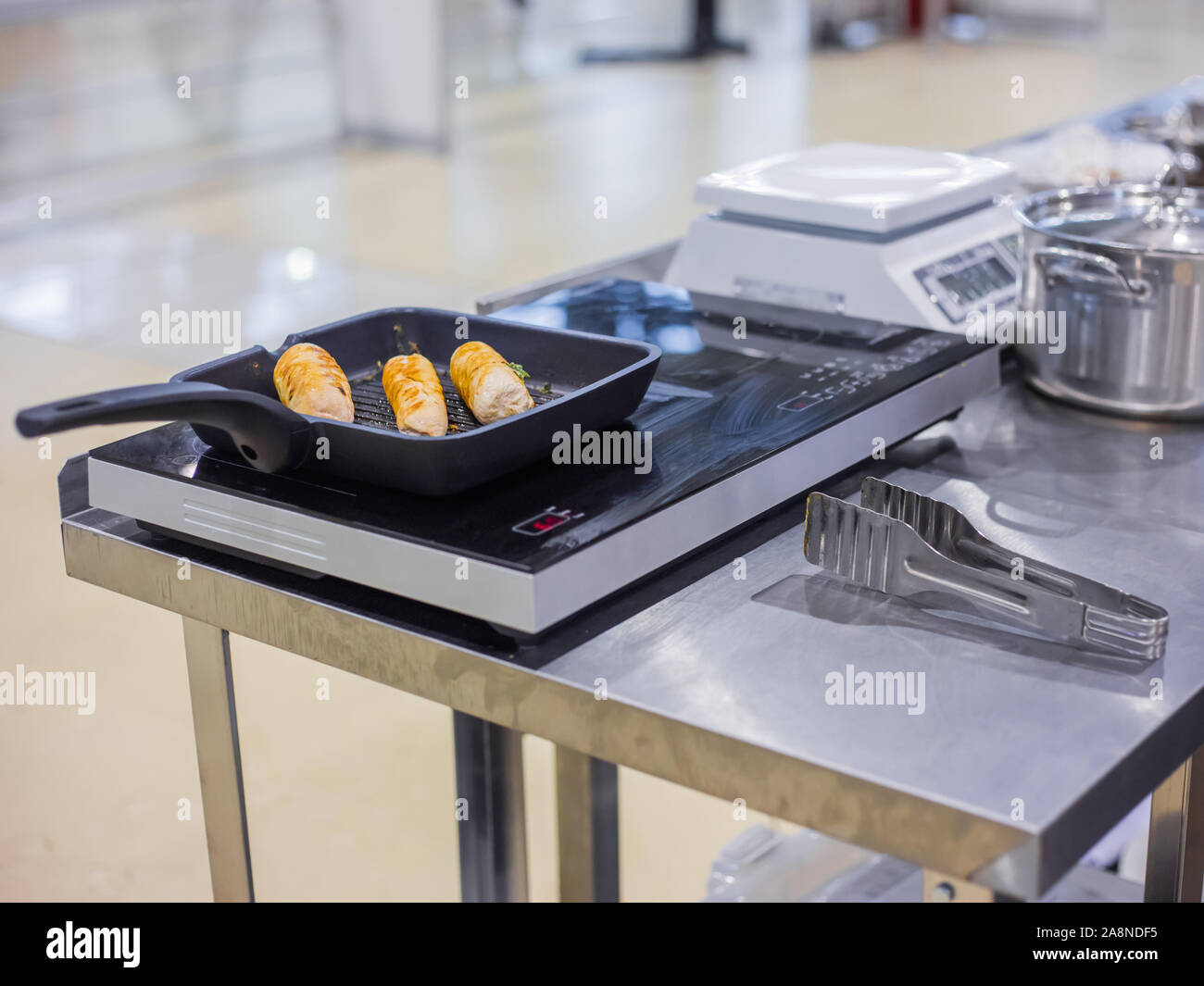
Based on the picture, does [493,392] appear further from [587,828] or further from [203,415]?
[587,828]

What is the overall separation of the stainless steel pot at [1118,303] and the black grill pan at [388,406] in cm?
40

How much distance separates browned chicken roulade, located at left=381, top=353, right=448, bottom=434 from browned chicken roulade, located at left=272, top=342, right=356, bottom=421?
32 millimetres

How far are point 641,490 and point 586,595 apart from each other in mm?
91

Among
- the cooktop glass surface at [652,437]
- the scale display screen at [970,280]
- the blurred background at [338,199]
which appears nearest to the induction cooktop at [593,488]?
the cooktop glass surface at [652,437]

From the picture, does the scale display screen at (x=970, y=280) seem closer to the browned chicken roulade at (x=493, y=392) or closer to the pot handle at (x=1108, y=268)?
the pot handle at (x=1108, y=268)

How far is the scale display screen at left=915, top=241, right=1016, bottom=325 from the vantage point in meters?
1.25

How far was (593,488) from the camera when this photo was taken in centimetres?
86

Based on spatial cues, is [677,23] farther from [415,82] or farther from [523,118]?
[415,82]

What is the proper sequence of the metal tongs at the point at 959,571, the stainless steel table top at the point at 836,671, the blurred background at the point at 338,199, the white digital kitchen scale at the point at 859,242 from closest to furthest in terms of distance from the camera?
the stainless steel table top at the point at 836,671, the metal tongs at the point at 959,571, the white digital kitchen scale at the point at 859,242, the blurred background at the point at 338,199

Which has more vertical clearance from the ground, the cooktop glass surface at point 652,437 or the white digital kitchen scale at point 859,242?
the white digital kitchen scale at point 859,242

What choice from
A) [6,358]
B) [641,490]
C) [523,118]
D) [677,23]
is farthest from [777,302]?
[677,23]

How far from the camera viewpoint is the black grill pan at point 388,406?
2.55 ft

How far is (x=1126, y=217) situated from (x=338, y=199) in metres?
4.15
